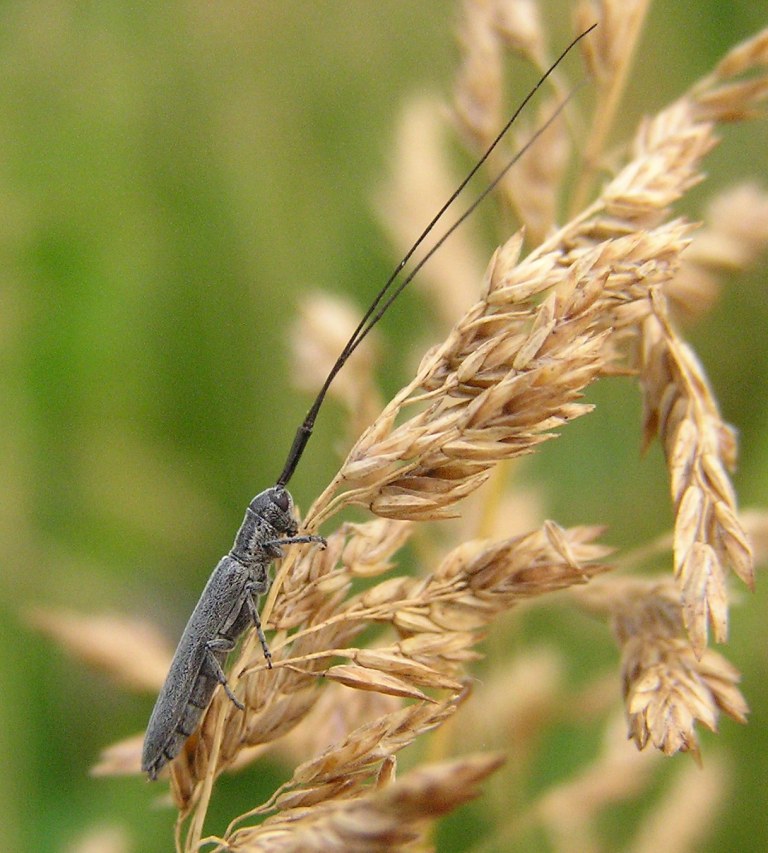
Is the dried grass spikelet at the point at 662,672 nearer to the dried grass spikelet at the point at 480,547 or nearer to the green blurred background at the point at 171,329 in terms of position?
the dried grass spikelet at the point at 480,547

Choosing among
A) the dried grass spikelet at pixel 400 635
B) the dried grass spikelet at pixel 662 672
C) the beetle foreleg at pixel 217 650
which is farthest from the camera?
the beetle foreleg at pixel 217 650

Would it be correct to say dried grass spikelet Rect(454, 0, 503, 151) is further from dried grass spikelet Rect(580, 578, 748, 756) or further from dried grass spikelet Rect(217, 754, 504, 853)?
dried grass spikelet Rect(217, 754, 504, 853)

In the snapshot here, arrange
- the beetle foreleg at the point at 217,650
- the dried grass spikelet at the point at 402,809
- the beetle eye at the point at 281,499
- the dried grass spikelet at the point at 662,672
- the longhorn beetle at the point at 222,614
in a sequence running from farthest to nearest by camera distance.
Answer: the beetle eye at the point at 281,499, the beetle foreleg at the point at 217,650, the longhorn beetle at the point at 222,614, the dried grass spikelet at the point at 662,672, the dried grass spikelet at the point at 402,809

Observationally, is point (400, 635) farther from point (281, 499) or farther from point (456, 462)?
point (281, 499)

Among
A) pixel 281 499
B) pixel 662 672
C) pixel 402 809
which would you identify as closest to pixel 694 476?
pixel 662 672

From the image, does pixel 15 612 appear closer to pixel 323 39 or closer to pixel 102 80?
pixel 102 80

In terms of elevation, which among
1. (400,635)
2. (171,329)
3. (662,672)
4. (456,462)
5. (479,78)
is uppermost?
(171,329)

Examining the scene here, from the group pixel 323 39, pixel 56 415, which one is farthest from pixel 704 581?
pixel 323 39

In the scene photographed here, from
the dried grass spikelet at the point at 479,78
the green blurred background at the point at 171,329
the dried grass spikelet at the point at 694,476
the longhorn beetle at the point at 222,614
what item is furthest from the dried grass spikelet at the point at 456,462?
the green blurred background at the point at 171,329
